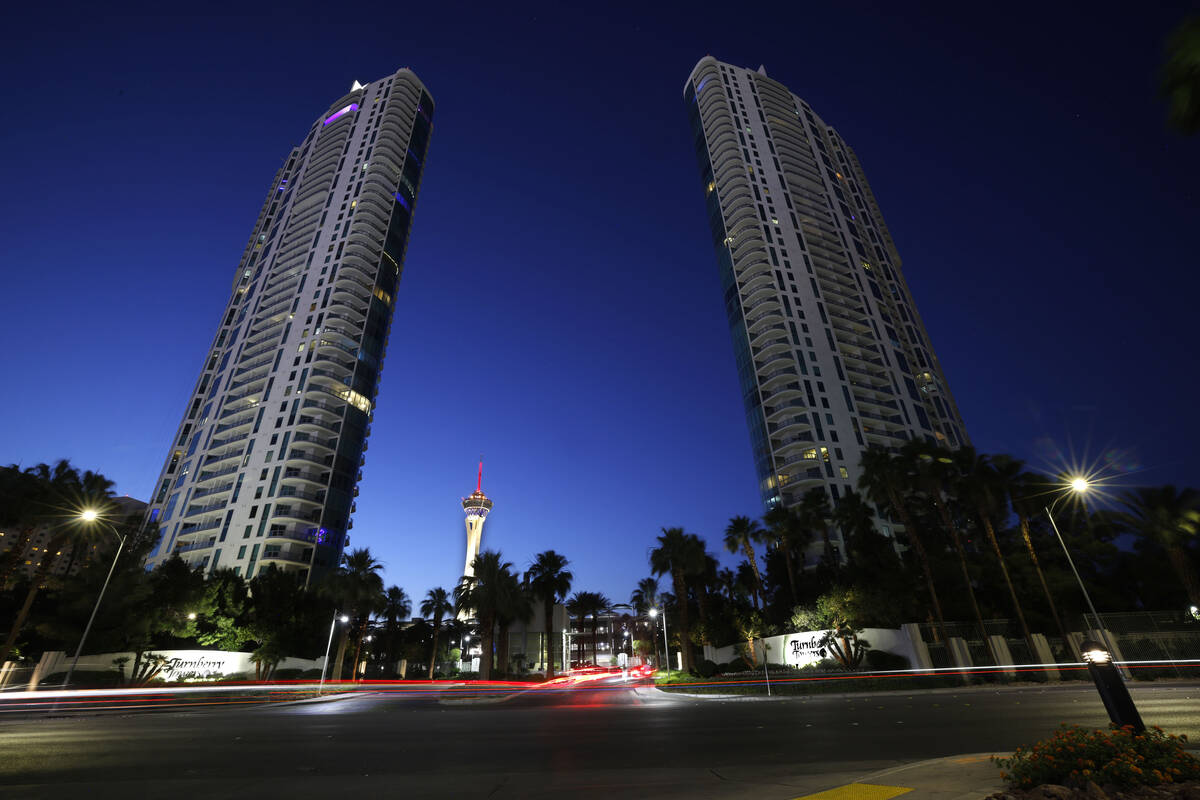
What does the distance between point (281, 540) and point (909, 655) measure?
231ft

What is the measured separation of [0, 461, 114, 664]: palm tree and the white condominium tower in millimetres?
30518

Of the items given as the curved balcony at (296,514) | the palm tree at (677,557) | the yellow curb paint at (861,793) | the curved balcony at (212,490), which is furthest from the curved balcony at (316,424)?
the yellow curb paint at (861,793)

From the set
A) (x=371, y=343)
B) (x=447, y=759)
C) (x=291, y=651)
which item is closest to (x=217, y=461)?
(x=371, y=343)

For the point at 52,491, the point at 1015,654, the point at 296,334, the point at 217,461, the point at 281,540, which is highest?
the point at 296,334

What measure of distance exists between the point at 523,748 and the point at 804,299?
86525 millimetres

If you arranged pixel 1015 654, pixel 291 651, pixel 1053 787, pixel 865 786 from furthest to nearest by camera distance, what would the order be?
pixel 291 651 < pixel 1015 654 < pixel 865 786 < pixel 1053 787

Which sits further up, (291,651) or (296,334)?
(296,334)

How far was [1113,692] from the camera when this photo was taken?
8727 mm

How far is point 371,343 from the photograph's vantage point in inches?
3696

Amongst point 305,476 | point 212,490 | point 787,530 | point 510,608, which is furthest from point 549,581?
point 212,490

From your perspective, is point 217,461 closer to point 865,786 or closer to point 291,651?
point 291,651

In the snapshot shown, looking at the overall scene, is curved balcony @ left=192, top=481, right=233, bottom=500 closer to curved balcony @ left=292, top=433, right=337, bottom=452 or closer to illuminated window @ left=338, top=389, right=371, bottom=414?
curved balcony @ left=292, top=433, right=337, bottom=452

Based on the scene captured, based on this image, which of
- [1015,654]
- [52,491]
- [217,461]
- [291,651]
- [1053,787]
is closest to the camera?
[1053,787]

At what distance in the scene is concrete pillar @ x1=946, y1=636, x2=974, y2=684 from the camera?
112 ft
